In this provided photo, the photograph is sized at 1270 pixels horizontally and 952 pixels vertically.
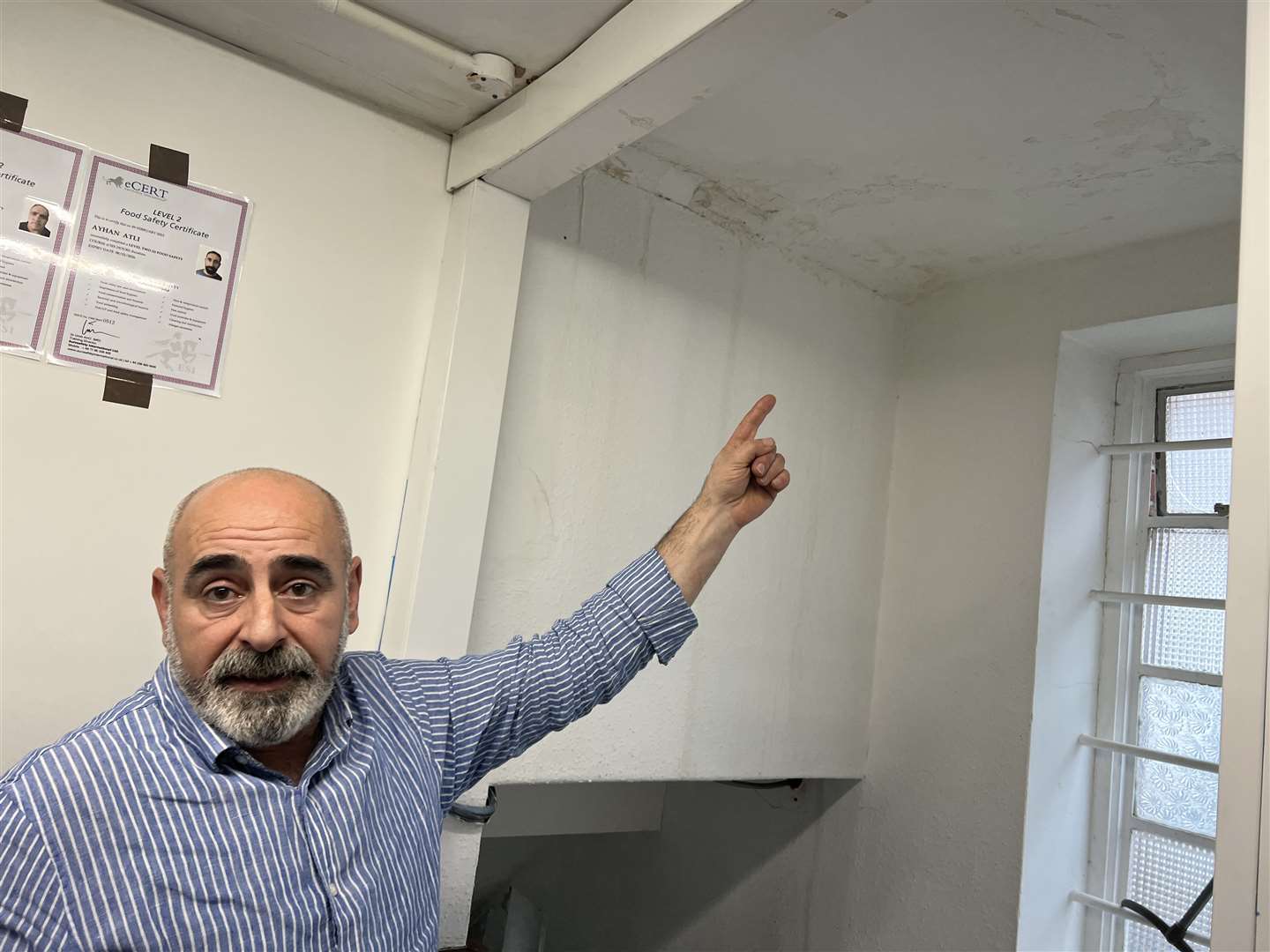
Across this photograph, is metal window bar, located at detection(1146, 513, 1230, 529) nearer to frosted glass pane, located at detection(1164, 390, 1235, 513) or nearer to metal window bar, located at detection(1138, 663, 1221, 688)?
frosted glass pane, located at detection(1164, 390, 1235, 513)

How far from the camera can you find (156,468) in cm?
161

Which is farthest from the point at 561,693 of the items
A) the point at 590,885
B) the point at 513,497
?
the point at 590,885

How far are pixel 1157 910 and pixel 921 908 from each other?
1.74ft

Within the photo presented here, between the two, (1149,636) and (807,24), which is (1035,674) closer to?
(1149,636)

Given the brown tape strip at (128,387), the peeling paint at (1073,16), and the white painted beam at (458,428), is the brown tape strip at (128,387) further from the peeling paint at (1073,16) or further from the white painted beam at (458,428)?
the peeling paint at (1073,16)

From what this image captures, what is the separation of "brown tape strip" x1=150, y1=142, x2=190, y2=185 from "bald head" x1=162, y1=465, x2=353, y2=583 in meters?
0.68

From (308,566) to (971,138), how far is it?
1.56 meters

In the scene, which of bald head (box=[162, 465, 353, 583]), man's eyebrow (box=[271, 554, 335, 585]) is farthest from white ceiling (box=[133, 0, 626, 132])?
man's eyebrow (box=[271, 554, 335, 585])

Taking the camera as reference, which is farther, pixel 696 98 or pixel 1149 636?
pixel 1149 636

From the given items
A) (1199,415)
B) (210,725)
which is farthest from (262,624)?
(1199,415)

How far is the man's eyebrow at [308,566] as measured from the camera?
121 cm

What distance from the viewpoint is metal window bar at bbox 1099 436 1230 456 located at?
2217 millimetres

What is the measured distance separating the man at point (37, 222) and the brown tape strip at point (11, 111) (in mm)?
127

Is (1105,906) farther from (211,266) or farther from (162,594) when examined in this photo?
(211,266)
